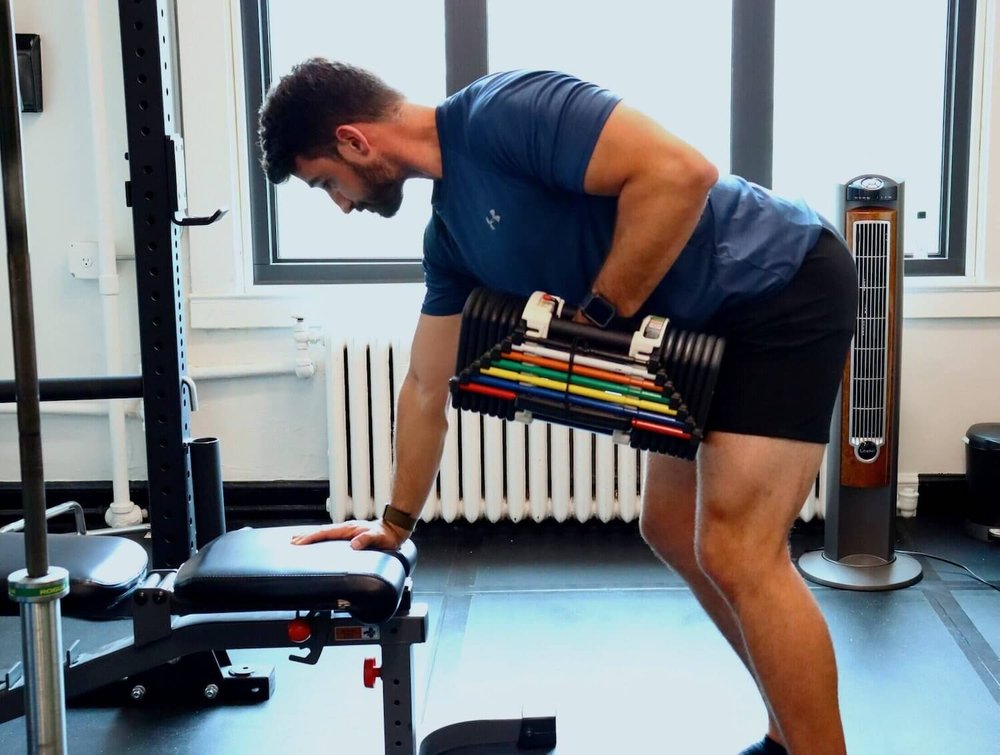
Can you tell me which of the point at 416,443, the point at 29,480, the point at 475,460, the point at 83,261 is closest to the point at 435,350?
the point at 416,443

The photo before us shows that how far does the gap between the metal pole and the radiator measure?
2.07 m

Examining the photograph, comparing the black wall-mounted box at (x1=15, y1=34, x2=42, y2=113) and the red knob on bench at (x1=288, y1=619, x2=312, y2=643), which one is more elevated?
the black wall-mounted box at (x1=15, y1=34, x2=42, y2=113)

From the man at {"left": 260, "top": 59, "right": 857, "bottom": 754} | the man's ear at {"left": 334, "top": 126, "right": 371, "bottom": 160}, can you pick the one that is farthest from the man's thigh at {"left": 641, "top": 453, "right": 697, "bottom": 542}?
the man's ear at {"left": 334, "top": 126, "right": 371, "bottom": 160}

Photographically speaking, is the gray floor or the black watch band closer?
the black watch band

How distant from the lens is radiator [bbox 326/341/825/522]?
2664mm

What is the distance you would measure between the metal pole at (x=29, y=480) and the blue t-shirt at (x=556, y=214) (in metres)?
0.73

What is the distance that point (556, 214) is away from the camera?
1.29 m

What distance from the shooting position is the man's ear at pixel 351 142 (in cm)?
130

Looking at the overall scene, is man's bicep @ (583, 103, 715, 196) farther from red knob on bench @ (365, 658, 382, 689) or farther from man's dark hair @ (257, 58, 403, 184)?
red knob on bench @ (365, 658, 382, 689)

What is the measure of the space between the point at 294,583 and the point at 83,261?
5.79 ft

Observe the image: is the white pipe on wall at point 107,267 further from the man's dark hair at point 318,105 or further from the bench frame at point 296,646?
the man's dark hair at point 318,105

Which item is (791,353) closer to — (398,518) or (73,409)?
(398,518)

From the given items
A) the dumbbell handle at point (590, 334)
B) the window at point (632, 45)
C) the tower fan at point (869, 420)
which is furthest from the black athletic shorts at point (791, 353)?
the window at point (632, 45)

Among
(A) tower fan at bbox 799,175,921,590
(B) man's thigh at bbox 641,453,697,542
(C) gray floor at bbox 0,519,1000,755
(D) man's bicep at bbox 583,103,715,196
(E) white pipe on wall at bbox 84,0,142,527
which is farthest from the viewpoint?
(E) white pipe on wall at bbox 84,0,142,527
